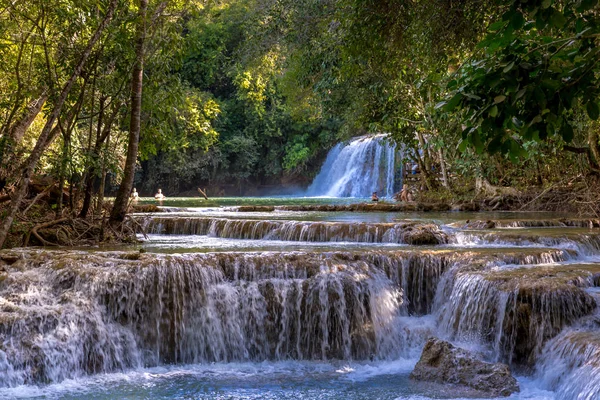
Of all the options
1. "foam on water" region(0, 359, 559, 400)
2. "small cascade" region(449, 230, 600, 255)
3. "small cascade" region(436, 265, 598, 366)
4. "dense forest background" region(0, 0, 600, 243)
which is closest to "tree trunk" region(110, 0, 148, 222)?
"dense forest background" region(0, 0, 600, 243)

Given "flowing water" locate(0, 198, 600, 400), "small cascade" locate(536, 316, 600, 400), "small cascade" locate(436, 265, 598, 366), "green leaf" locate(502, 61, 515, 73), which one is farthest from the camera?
"small cascade" locate(436, 265, 598, 366)

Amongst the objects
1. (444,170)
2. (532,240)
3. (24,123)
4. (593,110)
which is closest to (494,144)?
(593,110)

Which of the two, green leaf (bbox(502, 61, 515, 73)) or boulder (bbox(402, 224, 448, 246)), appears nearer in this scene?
green leaf (bbox(502, 61, 515, 73))

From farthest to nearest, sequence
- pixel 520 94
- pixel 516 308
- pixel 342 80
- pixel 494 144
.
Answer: pixel 342 80 → pixel 516 308 → pixel 494 144 → pixel 520 94

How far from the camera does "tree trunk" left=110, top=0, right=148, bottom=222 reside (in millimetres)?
11627

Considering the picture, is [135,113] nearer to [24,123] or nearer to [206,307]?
[24,123]

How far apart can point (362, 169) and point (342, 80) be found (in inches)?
618

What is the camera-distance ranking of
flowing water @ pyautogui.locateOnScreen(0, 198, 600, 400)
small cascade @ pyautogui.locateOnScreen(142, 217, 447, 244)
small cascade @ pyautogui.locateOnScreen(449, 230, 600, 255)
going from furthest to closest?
small cascade @ pyautogui.locateOnScreen(142, 217, 447, 244), small cascade @ pyautogui.locateOnScreen(449, 230, 600, 255), flowing water @ pyautogui.locateOnScreen(0, 198, 600, 400)

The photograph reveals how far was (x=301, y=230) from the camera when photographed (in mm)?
13586

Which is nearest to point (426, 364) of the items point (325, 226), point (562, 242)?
point (562, 242)

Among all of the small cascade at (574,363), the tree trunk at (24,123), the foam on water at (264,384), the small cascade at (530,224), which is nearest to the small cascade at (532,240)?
the small cascade at (530,224)

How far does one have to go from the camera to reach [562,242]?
37.4ft

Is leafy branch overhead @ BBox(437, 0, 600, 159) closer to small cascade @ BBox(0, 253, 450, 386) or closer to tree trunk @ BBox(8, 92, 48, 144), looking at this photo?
small cascade @ BBox(0, 253, 450, 386)

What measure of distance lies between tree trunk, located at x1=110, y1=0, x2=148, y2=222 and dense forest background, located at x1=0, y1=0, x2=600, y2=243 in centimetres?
3
